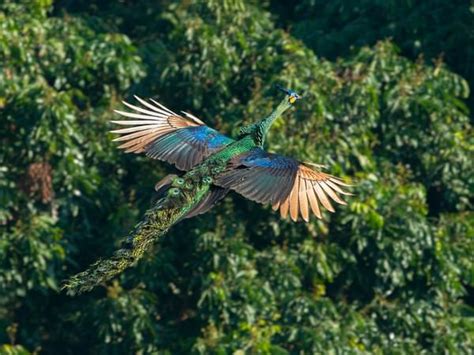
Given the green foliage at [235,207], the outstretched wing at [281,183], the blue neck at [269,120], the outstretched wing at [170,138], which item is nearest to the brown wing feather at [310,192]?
the outstretched wing at [281,183]

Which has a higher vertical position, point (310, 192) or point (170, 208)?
point (310, 192)

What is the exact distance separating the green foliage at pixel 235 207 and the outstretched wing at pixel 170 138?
1975 mm

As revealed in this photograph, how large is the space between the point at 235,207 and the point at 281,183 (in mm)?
3204

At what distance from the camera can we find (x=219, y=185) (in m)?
8.73

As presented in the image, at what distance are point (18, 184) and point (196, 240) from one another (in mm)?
1447

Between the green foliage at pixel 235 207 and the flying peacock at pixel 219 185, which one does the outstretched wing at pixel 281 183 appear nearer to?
the flying peacock at pixel 219 185

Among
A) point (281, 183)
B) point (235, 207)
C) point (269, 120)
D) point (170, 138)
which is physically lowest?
point (281, 183)

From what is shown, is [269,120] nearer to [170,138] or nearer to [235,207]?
[170,138]

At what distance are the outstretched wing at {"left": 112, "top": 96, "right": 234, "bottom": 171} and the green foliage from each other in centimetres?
197

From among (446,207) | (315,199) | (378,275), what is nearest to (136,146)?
(315,199)

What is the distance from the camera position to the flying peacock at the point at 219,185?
326 inches

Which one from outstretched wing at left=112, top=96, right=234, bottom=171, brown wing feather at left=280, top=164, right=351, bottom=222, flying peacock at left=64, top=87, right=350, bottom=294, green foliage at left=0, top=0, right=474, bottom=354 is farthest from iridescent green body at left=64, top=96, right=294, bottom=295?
green foliage at left=0, top=0, right=474, bottom=354

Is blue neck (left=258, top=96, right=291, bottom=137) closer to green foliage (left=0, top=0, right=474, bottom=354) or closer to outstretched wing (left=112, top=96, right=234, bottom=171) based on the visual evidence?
outstretched wing (left=112, top=96, right=234, bottom=171)

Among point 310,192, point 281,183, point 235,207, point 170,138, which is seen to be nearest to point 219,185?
point 281,183
